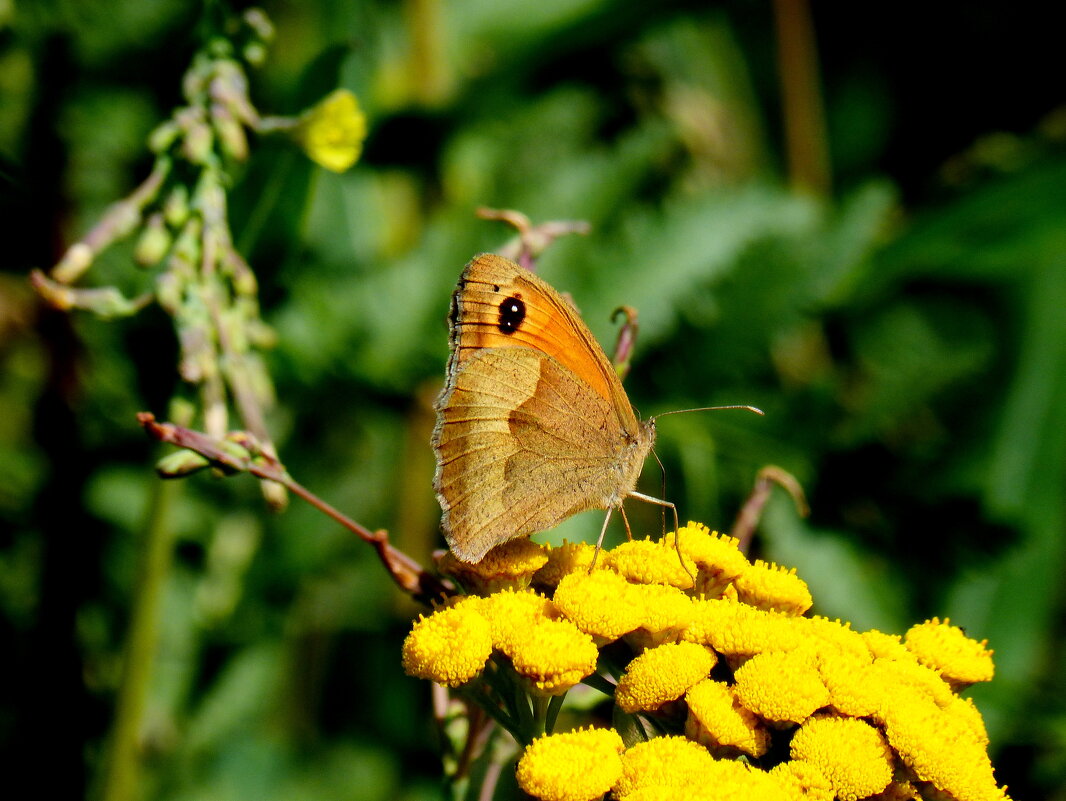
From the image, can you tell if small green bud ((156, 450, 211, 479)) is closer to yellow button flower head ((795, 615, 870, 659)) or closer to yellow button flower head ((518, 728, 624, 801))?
yellow button flower head ((518, 728, 624, 801))

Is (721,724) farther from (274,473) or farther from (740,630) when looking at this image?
(274,473)

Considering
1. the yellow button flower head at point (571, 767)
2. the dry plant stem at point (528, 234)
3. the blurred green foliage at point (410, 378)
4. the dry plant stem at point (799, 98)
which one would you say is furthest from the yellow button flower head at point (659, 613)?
the dry plant stem at point (799, 98)

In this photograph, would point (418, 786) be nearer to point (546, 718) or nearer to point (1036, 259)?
point (546, 718)

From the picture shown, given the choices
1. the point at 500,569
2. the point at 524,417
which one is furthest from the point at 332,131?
the point at 500,569

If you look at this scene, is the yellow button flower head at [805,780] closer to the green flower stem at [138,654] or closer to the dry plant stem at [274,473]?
the dry plant stem at [274,473]

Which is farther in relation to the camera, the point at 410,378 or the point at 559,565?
the point at 410,378

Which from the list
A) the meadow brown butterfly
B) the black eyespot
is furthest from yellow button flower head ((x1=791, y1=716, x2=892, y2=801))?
the black eyespot
